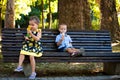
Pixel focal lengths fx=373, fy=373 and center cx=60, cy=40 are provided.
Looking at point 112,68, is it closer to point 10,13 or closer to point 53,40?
point 53,40

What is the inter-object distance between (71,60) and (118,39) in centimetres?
1205

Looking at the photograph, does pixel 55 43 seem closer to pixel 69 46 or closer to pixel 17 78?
pixel 69 46

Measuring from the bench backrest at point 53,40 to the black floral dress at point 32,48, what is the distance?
212 millimetres

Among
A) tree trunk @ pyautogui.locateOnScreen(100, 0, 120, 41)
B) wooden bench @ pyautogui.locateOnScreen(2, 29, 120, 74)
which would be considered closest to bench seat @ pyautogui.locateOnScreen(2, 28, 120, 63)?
wooden bench @ pyautogui.locateOnScreen(2, 29, 120, 74)

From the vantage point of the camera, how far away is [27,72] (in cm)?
855

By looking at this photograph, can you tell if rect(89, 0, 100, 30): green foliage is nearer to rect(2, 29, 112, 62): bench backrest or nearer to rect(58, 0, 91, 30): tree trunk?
rect(58, 0, 91, 30): tree trunk

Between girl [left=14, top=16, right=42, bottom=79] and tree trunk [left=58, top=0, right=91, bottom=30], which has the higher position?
tree trunk [left=58, top=0, right=91, bottom=30]

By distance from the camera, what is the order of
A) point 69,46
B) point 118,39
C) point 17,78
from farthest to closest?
point 118,39, point 69,46, point 17,78

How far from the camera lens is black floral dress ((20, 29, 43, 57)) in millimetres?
8336

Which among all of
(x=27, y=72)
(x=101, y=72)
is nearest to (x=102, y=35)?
(x=101, y=72)

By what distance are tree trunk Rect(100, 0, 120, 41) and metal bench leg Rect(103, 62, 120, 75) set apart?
10.9 metres

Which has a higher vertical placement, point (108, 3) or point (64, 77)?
point (108, 3)

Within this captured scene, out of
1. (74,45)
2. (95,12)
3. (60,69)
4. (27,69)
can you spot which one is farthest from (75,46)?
(95,12)

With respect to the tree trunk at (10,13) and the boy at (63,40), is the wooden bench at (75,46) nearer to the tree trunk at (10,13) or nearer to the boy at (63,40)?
the boy at (63,40)
